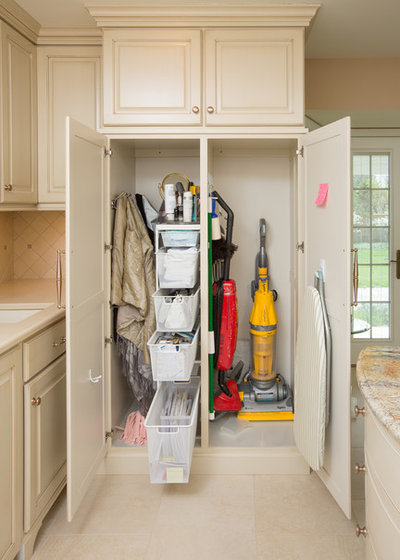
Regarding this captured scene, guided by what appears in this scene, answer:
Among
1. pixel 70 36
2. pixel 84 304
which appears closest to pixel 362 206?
pixel 70 36

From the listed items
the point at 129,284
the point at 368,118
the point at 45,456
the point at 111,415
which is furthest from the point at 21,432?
the point at 368,118

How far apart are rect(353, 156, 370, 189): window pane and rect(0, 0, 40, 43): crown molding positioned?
260cm

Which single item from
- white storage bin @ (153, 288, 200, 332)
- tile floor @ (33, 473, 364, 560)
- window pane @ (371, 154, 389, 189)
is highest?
window pane @ (371, 154, 389, 189)

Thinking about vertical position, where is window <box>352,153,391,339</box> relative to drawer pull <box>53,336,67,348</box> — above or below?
above

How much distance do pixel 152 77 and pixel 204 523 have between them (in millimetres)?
2143

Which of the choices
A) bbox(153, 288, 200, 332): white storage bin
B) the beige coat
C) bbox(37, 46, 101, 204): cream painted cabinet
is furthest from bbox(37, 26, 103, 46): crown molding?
bbox(153, 288, 200, 332): white storage bin

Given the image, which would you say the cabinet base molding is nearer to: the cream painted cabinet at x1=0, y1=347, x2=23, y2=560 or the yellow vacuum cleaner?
the yellow vacuum cleaner

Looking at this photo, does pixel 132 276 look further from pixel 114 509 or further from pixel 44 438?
pixel 114 509

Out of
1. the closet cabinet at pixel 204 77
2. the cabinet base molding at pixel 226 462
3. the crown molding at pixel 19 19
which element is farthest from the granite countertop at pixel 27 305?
the crown molding at pixel 19 19

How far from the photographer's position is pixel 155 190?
113 inches

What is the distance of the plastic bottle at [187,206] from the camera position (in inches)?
96.1

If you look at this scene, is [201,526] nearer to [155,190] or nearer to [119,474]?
[119,474]

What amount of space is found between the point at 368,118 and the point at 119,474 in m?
2.84

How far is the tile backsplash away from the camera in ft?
9.70
